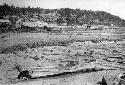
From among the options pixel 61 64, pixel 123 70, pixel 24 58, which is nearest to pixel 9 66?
pixel 24 58

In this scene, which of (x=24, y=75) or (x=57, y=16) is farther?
(x=57, y=16)

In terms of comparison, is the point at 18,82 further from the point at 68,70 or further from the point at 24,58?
the point at 24,58

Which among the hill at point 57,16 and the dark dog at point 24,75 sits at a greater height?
the hill at point 57,16

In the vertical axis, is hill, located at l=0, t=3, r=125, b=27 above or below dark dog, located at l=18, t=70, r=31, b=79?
above

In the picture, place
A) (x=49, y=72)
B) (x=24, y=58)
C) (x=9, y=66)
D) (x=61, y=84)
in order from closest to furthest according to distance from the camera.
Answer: (x=61, y=84), (x=49, y=72), (x=9, y=66), (x=24, y=58)

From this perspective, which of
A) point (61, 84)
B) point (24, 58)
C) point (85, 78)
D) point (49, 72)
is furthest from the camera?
point (24, 58)

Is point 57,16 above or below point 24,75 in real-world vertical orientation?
above

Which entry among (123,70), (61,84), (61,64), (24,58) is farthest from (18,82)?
(123,70)

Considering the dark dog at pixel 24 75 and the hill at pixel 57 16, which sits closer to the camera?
the dark dog at pixel 24 75

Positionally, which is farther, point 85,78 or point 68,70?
point 68,70

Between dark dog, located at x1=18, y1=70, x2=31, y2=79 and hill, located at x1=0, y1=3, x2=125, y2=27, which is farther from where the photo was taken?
hill, located at x1=0, y1=3, x2=125, y2=27
